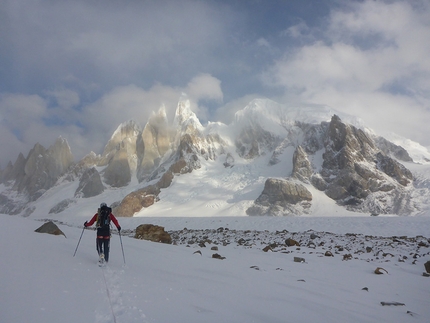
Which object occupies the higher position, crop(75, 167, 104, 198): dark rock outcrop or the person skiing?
crop(75, 167, 104, 198): dark rock outcrop

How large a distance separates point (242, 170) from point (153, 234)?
10315cm

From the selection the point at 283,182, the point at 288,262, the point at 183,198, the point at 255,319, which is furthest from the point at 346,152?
the point at 255,319

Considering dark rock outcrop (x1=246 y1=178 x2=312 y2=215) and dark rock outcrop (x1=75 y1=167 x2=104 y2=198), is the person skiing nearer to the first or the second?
dark rock outcrop (x1=246 y1=178 x2=312 y2=215)

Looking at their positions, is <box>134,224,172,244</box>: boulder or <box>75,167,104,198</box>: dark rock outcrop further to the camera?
<box>75,167,104,198</box>: dark rock outcrop

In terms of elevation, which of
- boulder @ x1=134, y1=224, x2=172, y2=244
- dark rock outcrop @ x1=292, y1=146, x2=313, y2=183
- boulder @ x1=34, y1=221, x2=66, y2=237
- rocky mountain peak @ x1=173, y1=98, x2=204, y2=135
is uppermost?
rocky mountain peak @ x1=173, y1=98, x2=204, y2=135

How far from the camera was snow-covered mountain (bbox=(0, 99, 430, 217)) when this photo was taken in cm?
8312

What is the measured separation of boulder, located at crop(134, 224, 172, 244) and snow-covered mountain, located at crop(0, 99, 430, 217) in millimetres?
64653

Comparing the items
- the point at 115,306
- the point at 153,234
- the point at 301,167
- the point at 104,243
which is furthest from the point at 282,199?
the point at 115,306

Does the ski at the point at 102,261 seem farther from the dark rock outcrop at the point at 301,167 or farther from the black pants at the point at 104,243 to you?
the dark rock outcrop at the point at 301,167

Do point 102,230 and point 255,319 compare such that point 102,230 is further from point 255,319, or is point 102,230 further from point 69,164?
point 69,164

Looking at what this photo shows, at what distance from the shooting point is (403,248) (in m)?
14.0

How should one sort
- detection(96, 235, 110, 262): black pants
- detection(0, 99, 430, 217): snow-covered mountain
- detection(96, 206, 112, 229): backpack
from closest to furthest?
detection(96, 235, 110, 262): black pants → detection(96, 206, 112, 229): backpack → detection(0, 99, 430, 217): snow-covered mountain

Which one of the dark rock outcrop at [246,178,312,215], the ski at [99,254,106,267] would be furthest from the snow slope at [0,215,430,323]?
the dark rock outcrop at [246,178,312,215]

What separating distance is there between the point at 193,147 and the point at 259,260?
421ft
